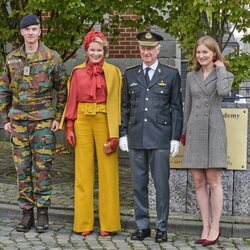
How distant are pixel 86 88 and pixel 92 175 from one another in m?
0.89

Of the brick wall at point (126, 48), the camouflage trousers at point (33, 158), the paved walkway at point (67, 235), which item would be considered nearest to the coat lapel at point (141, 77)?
the camouflage trousers at point (33, 158)

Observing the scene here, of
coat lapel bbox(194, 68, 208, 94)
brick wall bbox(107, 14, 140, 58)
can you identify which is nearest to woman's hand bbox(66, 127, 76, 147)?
coat lapel bbox(194, 68, 208, 94)

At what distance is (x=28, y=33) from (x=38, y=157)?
4.10ft

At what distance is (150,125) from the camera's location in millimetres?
6598

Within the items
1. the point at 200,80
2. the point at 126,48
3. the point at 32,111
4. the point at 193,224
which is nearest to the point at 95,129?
the point at 32,111

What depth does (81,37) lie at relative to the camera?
910 centimetres

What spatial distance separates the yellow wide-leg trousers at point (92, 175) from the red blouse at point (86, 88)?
0.11 meters

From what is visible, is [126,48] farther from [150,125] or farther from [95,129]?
[150,125]

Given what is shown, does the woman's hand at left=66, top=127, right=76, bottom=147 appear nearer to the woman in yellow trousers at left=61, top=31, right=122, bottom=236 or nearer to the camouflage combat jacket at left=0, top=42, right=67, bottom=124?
the woman in yellow trousers at left=61, top=31, right=122, bottom=236

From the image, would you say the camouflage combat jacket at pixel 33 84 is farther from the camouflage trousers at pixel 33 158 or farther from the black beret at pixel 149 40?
the black beret at pixel 149 40

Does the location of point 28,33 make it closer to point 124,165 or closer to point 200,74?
point 200,74

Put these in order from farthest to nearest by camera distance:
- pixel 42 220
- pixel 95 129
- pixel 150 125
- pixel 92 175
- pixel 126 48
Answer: pixel 126 48
pixel 42 220
pixel 92 175
pixel 95 129
pixel 150 125

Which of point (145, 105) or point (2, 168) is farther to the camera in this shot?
point (2, 168)

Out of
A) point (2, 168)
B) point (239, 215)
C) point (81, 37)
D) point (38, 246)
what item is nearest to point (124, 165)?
point (2, 168)
